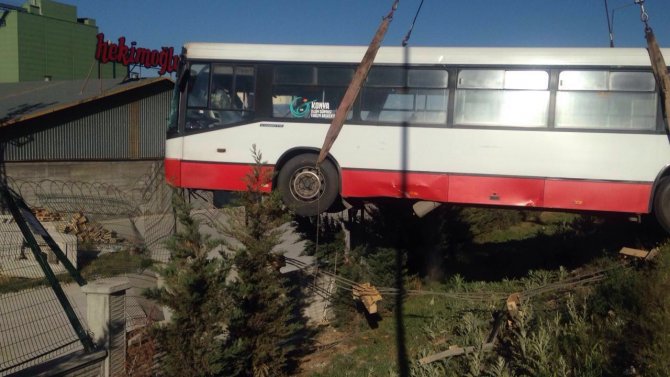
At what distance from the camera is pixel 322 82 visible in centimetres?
1128

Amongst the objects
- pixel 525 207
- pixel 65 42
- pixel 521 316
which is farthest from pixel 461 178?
pixel 65 42

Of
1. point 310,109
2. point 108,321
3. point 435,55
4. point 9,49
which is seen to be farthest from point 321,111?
point 9,49

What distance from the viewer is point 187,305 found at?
8.49 meters

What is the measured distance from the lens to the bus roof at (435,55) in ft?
34.5

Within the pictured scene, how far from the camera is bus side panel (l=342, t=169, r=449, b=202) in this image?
35.8ft

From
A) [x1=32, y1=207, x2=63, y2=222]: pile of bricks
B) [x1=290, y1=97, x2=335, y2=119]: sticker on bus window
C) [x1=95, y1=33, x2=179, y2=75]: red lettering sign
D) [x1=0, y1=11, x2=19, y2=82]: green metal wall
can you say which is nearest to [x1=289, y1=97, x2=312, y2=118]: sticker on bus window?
[x1=290, y1=97, x2=335, y2=119]: sticker on bus window

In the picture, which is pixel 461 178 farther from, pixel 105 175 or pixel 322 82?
pixel 105 175

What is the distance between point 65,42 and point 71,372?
145ft

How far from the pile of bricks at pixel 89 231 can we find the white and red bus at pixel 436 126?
44.2ft

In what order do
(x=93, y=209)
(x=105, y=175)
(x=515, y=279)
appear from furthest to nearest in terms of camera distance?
(x=105, y=175)
(x=93, y=209)
(x=515, y=279)

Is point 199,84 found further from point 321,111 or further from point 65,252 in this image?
point 65,252

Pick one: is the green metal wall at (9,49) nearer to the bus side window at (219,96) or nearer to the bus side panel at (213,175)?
the bus side window at (219,96)

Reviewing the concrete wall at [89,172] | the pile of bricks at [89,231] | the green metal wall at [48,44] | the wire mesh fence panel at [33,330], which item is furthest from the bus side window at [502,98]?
the green metal wall at [48,44]

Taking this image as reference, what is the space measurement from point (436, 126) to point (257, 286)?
3782 millimetres
